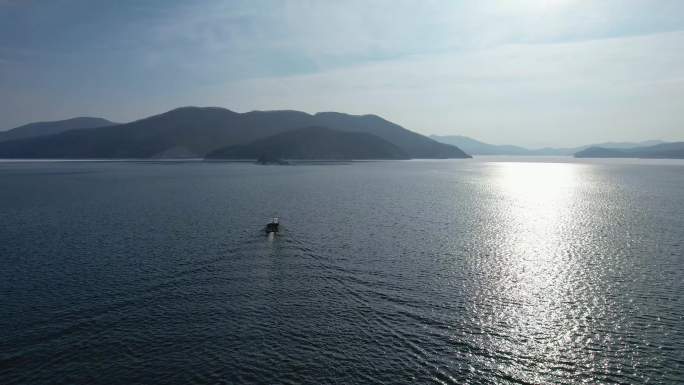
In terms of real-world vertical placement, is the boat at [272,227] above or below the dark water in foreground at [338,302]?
above

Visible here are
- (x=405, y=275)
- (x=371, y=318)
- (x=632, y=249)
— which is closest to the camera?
(x=371, y=318)

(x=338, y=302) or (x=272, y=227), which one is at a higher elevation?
(x=272, y=227)

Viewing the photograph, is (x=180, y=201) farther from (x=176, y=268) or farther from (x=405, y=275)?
(x=405, y=275)

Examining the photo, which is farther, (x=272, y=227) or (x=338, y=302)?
(x=272, y=227)

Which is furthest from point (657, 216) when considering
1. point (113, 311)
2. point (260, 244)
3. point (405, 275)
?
point (113, 311)

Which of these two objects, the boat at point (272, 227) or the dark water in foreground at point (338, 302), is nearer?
the dark water in foreground at point (338, 302)

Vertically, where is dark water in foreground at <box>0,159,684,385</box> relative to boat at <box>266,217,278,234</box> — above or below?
below

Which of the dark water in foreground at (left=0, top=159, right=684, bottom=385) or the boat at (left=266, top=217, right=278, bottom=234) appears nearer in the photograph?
the dark water in foreground at (left=0, top=159, right=684, bottom=385)

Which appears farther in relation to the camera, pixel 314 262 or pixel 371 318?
pixel 314 262
